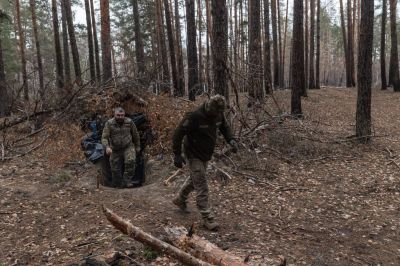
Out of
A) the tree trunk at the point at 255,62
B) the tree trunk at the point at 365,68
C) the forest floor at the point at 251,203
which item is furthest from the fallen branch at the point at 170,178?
the tree trunk at the point at 365,68

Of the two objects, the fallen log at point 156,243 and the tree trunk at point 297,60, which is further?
the tree trunk at point 297,60

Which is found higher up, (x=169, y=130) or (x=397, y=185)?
(x=169, y=130)

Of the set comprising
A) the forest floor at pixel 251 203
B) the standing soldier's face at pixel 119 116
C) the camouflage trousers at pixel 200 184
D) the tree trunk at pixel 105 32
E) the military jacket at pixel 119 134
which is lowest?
the forest floor at pixel 251 203

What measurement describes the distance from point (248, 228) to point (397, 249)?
7.01ft

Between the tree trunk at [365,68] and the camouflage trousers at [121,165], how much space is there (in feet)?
19.7

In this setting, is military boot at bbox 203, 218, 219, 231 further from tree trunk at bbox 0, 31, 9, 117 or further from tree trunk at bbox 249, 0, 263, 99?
tree trunk at bbox 0, 31, 9, 117

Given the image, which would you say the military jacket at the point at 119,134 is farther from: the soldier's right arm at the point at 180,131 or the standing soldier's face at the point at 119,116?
the soldier's right arm at the point at 180,131

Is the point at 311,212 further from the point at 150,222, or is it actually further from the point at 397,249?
the point at 150,222

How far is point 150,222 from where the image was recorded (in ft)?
20.6

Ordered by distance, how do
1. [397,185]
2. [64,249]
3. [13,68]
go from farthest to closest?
[13,68] < [397,185] < [64,249]

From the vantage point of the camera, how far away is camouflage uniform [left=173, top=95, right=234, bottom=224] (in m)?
5.87

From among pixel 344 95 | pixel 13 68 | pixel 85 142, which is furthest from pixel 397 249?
pixel 13 68

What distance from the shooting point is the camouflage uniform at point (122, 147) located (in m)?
8.47

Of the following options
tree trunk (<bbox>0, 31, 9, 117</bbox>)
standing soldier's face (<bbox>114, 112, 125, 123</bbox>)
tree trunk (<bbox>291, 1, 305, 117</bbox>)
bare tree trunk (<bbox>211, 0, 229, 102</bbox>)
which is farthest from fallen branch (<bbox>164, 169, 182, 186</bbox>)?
tree trunk (<bbox>0, 31, 9, 117</bbox>)
